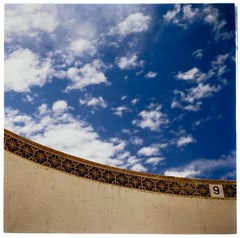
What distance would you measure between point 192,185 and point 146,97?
1441 millimetres

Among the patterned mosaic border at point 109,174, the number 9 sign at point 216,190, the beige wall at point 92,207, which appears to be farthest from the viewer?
the number 9 sign at point 216,190

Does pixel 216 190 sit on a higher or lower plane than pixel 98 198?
higher

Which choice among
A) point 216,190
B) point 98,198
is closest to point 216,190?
point 216,190

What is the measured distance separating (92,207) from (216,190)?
1.81 meters

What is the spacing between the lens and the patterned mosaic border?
172 inches

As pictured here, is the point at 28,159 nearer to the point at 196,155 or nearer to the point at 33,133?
the point at 33,133

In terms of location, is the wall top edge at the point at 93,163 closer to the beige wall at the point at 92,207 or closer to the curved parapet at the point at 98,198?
the curved parapet at the point at 98,198

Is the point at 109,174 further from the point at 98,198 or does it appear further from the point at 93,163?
the point at 98,198

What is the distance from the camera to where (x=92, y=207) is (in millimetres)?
4520

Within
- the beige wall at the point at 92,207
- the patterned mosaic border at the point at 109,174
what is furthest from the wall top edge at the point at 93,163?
the beige wall at the point at 92,207

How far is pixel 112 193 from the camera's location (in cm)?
473

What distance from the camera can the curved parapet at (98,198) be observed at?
163 inches

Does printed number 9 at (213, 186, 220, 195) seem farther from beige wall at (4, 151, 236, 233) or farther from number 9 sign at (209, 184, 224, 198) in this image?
beige wall at (4, 151, 236, 233)

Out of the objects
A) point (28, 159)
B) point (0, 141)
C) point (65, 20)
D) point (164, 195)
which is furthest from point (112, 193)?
point (65, 20)
